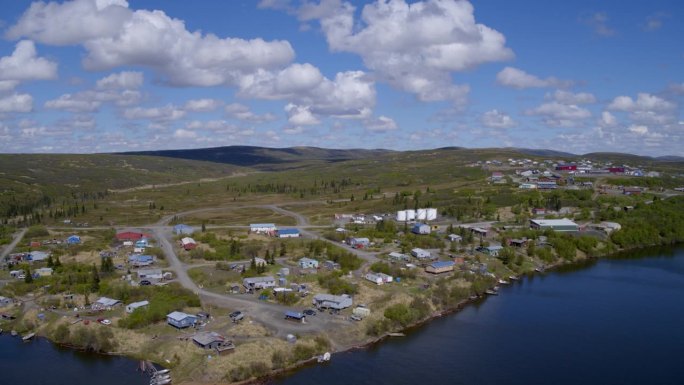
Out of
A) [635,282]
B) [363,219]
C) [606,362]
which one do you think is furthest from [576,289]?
[363,219]

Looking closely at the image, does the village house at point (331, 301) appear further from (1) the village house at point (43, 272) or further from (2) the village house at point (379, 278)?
(1) the village house at point (43, 272)

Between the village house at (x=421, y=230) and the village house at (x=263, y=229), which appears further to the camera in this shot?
the village house at (x=263, y=229)

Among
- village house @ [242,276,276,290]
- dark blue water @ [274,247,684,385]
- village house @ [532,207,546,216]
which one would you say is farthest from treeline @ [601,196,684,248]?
village house @ [242,276,276,290]

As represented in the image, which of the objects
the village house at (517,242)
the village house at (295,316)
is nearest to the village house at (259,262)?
the village house at (295,316)

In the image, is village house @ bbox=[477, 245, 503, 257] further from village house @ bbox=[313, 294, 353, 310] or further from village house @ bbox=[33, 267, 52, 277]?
village house @ bbox=[33, 267, 52, 277]

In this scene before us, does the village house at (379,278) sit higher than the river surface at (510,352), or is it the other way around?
the village house at (379,278)
